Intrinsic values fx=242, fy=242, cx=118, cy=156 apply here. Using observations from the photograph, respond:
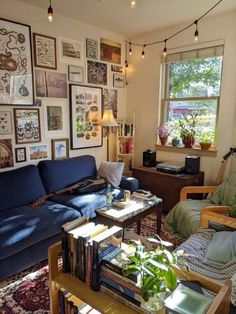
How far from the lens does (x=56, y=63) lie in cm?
314

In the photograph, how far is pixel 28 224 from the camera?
2117mm

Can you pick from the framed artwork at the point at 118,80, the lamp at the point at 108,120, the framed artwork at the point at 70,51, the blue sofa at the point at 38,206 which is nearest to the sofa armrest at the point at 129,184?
the blue sofa at the point at 38,206

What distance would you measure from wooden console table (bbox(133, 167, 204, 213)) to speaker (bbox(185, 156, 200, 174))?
0.24 ft

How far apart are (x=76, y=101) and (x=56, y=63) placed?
554 millimetres

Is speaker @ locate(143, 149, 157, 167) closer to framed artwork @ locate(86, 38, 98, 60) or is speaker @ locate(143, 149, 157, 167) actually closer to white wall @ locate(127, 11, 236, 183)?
white wall @ locate(127, 11, 236, 183)

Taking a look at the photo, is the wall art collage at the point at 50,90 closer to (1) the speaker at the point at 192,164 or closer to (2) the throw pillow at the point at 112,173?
(2) the throw pillow at the point at 112,173

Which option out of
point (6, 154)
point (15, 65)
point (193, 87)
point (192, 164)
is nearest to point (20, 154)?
point (6, 154)

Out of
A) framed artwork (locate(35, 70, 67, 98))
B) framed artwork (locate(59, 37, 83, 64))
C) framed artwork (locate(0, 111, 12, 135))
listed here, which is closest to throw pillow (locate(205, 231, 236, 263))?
framed artwork (locate(0, 111, 12, 135))

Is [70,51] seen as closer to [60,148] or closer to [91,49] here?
[91,49]

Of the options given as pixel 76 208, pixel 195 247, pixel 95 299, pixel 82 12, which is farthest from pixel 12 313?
pixel 82 12

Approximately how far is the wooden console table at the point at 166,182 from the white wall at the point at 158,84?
15.2 inches

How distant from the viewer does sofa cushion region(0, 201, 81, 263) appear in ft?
6.36

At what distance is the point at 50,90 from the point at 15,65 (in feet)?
1.66

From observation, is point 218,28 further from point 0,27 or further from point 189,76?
point 0,27
